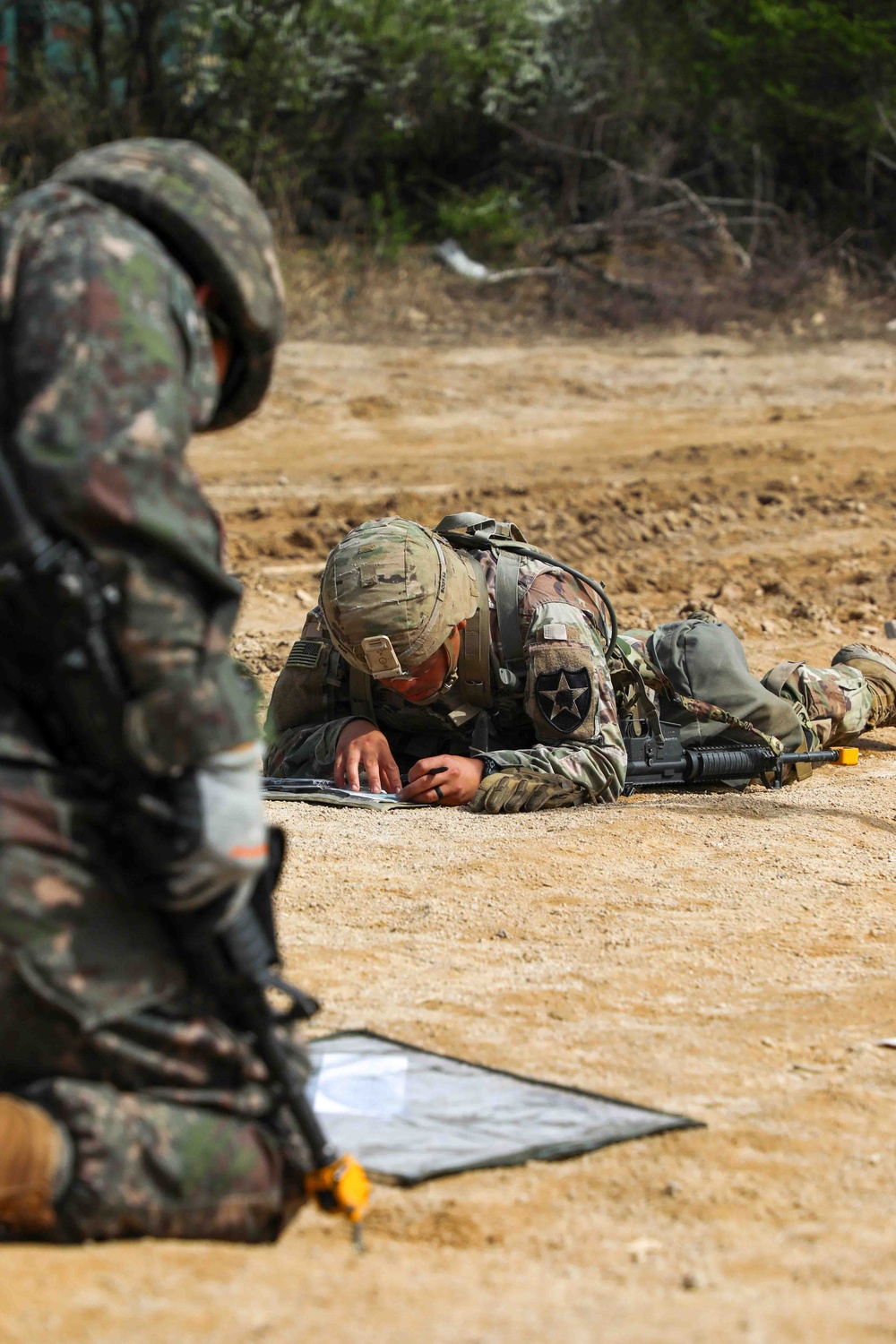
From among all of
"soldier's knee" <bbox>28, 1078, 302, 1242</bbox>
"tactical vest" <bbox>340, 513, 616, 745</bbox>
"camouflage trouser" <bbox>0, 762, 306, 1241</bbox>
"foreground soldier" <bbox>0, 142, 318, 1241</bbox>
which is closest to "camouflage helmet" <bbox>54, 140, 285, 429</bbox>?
"foreground soldier" <bbox>0, 142, 318, 1241</bbox>

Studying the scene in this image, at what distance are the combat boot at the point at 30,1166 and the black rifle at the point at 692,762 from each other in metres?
3.38

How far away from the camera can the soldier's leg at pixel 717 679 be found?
216 inches

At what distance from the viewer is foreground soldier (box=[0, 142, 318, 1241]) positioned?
188 cm

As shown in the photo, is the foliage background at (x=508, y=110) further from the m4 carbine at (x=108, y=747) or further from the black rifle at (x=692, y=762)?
the m4 carbine at (x=108, y=747)

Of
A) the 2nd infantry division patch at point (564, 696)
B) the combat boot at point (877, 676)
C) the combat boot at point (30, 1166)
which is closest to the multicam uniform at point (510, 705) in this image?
the 2nd infantry division patch at point (564, 696)

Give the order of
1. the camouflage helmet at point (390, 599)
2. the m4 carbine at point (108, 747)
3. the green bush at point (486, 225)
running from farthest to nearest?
the green bush at point (486, 225) → the camouflage helmet at point (390, 599) → the m4 carbine at point (108, 747)

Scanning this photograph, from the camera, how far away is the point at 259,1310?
6.23ft

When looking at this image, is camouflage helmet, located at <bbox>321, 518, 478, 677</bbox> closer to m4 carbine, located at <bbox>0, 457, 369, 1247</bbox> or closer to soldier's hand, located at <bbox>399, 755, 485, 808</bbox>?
soldier's hand, located at <bbox>399, 755, 485, 808</bbox>

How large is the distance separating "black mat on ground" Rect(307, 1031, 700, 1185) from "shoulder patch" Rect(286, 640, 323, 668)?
7.99 ft

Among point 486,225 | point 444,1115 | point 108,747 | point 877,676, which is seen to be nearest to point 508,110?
point 486,225

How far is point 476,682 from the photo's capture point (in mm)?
4910

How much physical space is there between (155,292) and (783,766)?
3.88 meters

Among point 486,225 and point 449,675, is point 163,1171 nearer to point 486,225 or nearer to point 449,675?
point 449,675

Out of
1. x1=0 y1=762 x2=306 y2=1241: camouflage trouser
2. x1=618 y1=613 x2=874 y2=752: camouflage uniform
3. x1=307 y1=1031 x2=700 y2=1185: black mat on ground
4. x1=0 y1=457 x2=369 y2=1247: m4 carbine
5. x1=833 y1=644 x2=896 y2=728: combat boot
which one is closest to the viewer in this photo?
x1=0 y1=457 x2=369 y2=1247: m4 carbine
